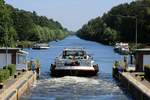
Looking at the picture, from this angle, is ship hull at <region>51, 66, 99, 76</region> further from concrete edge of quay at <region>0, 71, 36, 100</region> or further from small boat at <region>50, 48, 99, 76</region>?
concrete edge of quay at <region>0, 71, 36, 100</region>

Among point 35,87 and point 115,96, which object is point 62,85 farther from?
point 115,96

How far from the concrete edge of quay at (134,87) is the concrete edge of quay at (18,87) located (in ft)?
26.8

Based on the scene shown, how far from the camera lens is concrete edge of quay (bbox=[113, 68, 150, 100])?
4248cm

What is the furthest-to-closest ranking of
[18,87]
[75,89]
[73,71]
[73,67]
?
[73,67] < [73,71] < [75,89] < [18,87]

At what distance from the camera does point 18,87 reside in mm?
47000

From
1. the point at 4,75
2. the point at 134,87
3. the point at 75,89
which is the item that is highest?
the point at 4,75

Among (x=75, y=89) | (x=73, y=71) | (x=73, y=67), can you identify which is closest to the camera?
(x=75, y=89)

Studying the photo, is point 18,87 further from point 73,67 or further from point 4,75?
point 73,67

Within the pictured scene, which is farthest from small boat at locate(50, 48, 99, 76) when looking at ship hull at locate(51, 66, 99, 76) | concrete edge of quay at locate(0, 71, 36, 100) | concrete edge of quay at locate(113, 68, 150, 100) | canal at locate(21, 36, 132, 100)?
concrete edge of quay at locate(0, 71, 36, 100)

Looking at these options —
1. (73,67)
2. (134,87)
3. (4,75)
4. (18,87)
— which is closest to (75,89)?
(4,75)

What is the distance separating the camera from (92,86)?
5694 cm

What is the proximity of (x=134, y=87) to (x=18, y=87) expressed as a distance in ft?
28.0

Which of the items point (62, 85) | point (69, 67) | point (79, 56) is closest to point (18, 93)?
point (62, 85)

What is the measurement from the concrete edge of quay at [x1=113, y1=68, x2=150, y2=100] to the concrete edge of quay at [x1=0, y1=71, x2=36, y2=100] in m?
8.17
